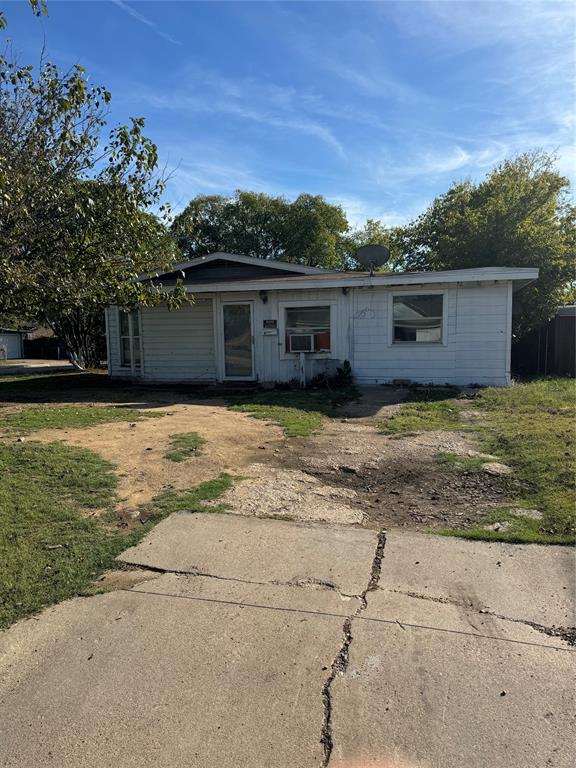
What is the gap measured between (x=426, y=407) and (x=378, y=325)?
3.49 metres

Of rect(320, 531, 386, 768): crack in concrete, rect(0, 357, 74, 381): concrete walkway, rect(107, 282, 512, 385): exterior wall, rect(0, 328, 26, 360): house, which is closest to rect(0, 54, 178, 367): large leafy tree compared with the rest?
rect(320, 531, 386, 768): crack in concrete

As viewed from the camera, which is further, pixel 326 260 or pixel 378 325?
pixel 326 260

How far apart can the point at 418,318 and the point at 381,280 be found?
1285mm

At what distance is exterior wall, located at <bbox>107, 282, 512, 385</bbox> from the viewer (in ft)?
39.0

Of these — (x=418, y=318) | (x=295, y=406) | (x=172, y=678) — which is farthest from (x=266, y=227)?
(x=172, y=678)

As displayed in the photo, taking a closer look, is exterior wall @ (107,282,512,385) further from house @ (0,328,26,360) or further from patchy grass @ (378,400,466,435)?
Answer: house @ (0,328,26,360)

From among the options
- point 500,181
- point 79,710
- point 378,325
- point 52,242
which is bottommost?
point 79,710

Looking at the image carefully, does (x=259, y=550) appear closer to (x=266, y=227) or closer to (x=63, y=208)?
(x=63, y=208)

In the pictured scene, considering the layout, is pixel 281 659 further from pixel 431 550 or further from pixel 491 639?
pixel 431 550

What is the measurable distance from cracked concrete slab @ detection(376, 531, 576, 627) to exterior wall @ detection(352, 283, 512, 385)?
881cm

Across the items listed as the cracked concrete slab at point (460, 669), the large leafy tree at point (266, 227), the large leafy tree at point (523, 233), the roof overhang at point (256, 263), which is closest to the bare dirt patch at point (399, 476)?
the cracked concrete slab at point (460, 669)

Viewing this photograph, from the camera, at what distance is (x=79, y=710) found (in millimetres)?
2205

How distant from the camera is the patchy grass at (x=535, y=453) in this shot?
3.95 meters

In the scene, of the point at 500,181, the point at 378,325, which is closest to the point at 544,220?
the point at 500,181
